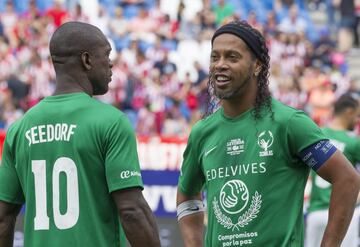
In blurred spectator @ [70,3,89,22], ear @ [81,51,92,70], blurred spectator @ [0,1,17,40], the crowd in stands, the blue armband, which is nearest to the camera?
ear @ [81,51,92,70]

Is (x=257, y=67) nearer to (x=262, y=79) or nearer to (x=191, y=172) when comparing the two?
(x=262, y=79)

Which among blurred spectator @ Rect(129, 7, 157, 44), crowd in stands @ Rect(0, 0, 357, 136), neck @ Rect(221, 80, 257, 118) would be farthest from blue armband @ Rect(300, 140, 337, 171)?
blurred spectator @ Rect(129, 7, 157, 44)

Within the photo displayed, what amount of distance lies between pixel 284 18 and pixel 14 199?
62.6 ft

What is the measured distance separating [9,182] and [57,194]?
0.39m

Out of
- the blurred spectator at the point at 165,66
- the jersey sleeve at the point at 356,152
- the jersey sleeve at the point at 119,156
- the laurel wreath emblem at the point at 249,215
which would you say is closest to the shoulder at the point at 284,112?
the laurel wreath emblem at the point at 249,215

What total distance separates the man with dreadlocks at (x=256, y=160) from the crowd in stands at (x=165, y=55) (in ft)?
39.3

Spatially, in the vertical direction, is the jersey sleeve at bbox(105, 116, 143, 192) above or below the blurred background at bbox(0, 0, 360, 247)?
above

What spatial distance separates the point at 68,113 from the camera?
527 centimetres

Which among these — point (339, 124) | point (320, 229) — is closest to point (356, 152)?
point (339, 124)

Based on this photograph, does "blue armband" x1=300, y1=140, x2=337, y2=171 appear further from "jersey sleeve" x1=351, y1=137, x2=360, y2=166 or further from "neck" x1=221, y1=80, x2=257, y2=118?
"jersey sleeve" x1=351, y1=137, x2=360, y2=166

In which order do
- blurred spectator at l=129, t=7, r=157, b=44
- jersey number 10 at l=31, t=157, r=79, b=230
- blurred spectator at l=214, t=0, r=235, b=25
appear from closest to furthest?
jersey number 10 at l=31, t=157, r=79, b=230
blurred spectator at l=129, t=7, r=157, b=44
blurred spectator at l=214, t=0, r=235, b=25

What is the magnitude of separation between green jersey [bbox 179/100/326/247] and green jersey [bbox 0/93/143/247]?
0.60 metres

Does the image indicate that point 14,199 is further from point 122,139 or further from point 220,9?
point 220,9

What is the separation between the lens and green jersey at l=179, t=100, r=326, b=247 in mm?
5453
